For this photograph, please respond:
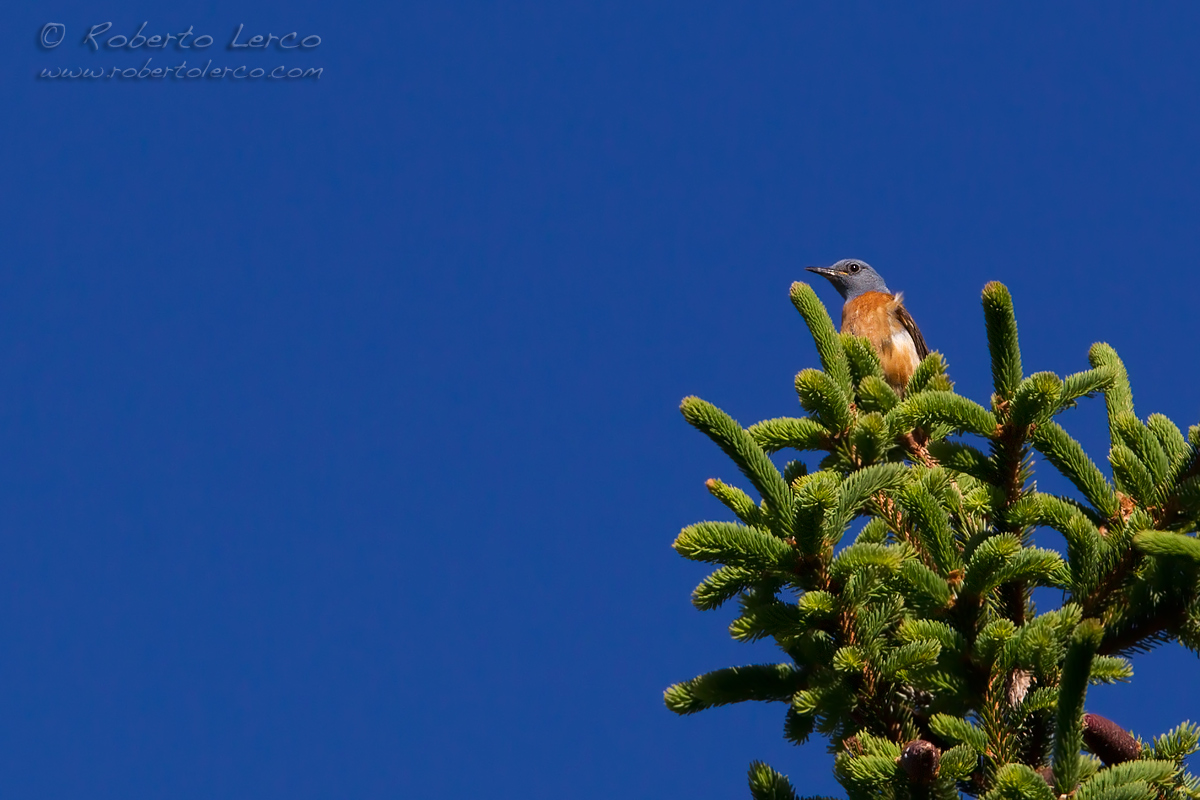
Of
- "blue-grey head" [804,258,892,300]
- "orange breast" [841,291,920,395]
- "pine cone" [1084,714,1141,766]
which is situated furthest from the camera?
"blue-grey head" [804,258,892,300]

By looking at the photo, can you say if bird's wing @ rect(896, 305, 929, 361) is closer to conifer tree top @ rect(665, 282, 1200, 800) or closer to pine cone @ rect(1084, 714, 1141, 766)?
conifer tree top @ rect(665, 282, 1200, 800)

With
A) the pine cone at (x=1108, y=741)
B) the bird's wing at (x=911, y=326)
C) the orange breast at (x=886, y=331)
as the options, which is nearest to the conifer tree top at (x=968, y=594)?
the pine cone at (x=1108, y=741)

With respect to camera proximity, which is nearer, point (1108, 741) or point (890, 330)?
point (1108, 741)

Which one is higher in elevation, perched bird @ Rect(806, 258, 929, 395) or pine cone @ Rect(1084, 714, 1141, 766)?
perched bird @ Rect(806, 258, 929, 395)

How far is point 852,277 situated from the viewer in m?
11.4

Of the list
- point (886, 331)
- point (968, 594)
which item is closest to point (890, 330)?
point (886, 331)

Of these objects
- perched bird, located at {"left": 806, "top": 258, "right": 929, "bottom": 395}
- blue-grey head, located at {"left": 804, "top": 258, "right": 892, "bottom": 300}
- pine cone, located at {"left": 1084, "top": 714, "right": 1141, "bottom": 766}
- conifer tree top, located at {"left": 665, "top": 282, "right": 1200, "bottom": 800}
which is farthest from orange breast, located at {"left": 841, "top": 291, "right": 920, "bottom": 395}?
pine cone, located at {"left": 1084, "top": 714, "right": 1141, "bottom": 766}

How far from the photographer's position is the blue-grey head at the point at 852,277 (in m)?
11.4

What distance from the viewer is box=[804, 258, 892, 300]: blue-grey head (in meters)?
11.4

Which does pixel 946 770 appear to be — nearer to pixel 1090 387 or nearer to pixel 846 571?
pixel 846 571

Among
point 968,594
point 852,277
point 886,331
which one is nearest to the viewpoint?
point 968,594

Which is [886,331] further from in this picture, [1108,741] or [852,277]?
[1108,741]

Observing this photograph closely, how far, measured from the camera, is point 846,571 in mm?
3596

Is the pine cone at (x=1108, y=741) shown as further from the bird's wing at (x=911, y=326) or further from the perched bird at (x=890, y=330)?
the bird's wing at (x=911, y=326)
